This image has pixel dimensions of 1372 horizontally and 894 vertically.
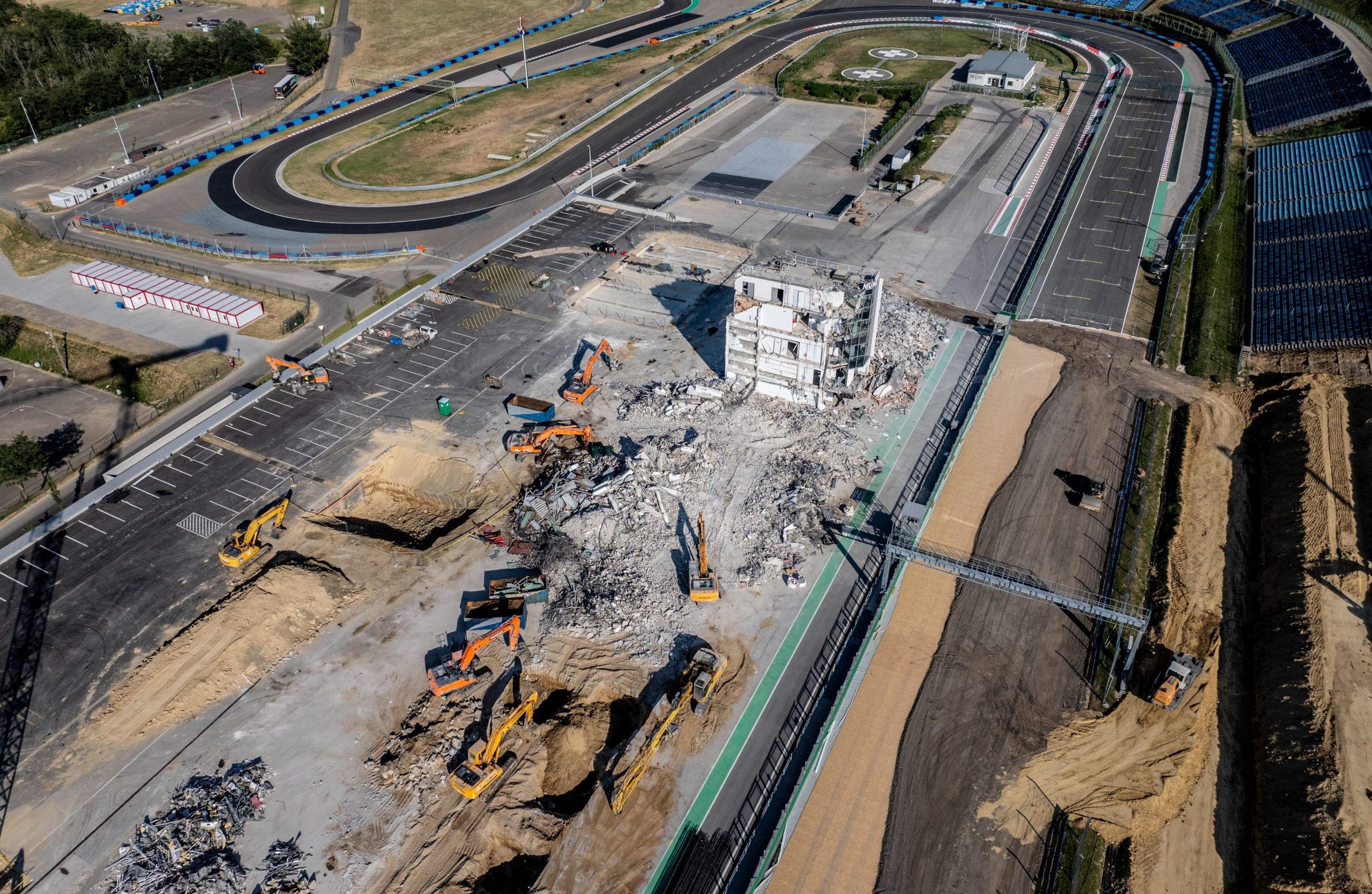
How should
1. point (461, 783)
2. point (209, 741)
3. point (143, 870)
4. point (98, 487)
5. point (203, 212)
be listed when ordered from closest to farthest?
point (143, 870) → point (461, 783) → point (209, 741) → point (98, 487) → point (203, 212)

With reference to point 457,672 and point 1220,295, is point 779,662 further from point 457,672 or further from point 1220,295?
point 1220,295

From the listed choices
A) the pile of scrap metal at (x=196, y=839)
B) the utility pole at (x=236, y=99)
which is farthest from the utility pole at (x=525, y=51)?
the pile of scrap metal at (x=196, y=839)

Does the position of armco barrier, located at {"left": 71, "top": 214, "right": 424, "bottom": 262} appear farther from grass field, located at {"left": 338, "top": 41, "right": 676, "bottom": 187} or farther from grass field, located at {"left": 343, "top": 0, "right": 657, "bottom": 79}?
grass field, located at {"left": 343, "top": 0, "right": 657, "bottom": 79}

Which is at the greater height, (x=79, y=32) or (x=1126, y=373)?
(x=79, y=32)

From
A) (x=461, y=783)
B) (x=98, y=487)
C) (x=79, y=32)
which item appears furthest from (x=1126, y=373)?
(x=79, y=32)

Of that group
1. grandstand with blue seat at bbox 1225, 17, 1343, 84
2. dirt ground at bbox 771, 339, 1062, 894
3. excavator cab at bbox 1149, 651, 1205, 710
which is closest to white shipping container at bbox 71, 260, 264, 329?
dirt ground at bbox 771, 339, 1062, 894

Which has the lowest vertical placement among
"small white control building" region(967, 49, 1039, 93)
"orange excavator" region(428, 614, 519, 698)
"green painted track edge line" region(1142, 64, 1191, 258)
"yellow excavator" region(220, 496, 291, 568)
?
"orange excavator" region(428, 614, 519, 698)

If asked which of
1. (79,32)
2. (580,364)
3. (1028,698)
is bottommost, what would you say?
(1028,698)

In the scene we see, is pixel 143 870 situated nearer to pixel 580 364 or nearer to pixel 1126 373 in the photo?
pixel 580 364
